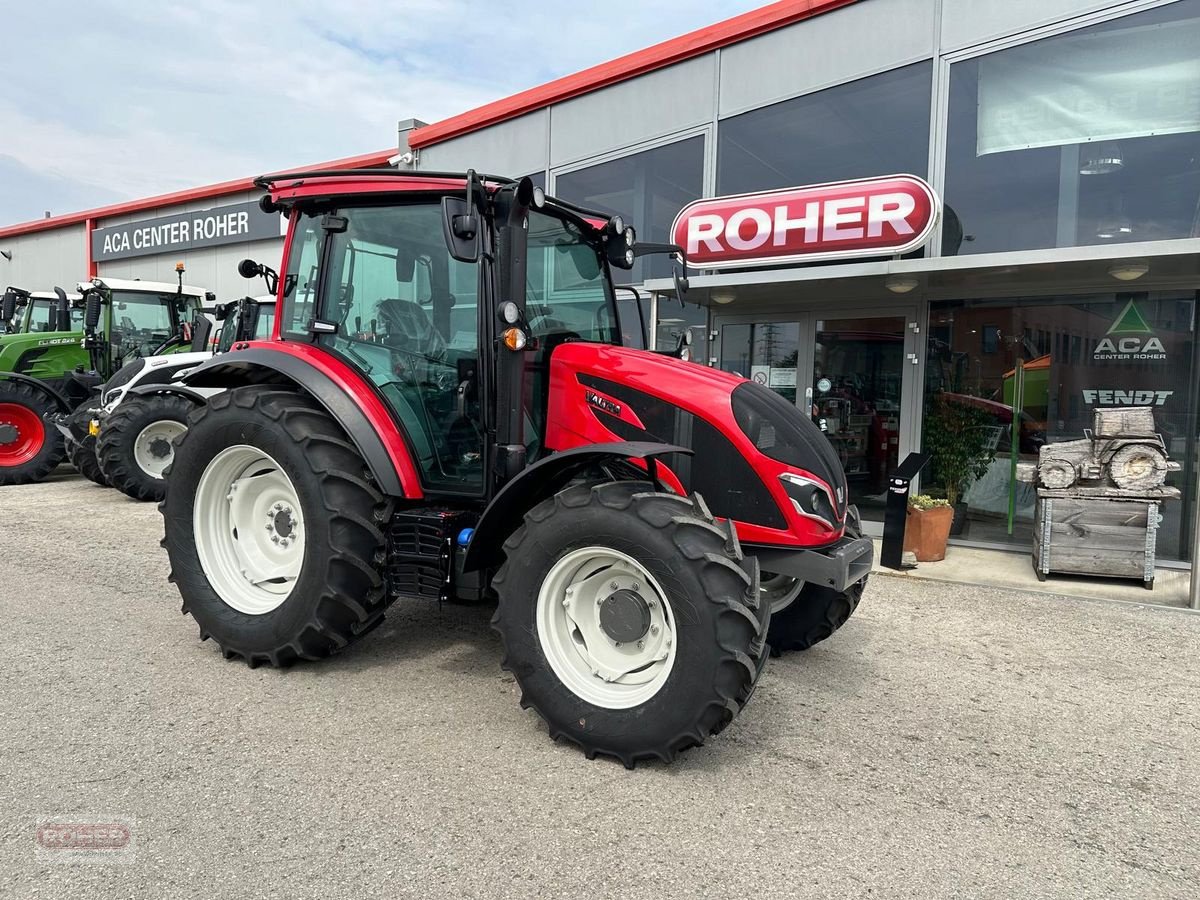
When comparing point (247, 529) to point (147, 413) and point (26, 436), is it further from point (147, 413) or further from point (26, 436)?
point (26, 436)

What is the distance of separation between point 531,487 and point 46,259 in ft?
72.2

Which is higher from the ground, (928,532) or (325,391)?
(325,391)

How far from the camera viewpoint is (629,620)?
294 cm

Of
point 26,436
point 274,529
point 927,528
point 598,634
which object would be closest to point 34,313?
point 26,436

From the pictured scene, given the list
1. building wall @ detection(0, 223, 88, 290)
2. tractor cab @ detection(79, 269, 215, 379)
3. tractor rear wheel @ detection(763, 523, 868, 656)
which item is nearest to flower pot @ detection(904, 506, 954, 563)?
tractor rear wheel @ detection(763, 523, 868, 656)

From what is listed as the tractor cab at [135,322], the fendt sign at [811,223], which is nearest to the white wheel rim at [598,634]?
the fendt sign at [811,223]

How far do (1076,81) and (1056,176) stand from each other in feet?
2.54

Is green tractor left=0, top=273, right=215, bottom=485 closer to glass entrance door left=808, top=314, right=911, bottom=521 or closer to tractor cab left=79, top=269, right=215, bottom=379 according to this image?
tractor cab left=79, top=269, right=215, bottom=379

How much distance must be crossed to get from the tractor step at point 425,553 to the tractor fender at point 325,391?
0.52 ft

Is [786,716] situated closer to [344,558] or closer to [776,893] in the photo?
[776,893]

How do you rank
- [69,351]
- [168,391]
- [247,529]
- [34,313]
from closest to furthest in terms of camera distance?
[247,529] → [168,391] → [69,351] → [34,313]

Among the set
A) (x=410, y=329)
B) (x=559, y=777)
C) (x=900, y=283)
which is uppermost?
(x=900, y=283)

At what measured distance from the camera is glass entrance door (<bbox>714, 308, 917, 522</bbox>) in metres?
7.30

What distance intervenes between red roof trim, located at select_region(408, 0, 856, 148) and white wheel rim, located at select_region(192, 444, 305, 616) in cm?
676
